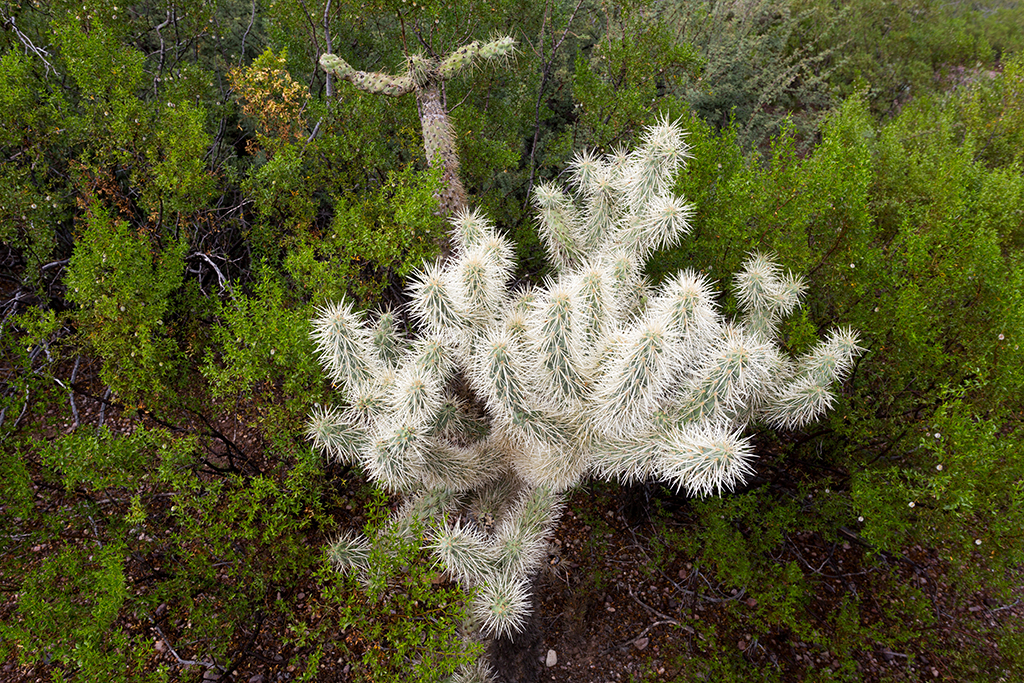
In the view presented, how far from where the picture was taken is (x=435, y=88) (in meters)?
5.07

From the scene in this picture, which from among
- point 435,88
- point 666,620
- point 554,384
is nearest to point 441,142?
point 435,88

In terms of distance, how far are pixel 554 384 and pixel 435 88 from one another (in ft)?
11.2

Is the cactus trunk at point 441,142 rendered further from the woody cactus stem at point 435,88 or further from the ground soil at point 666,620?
the ground soil at point 666,620

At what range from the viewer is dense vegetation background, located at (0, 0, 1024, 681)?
11.9 ft

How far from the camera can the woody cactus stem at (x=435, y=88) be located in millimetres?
4816

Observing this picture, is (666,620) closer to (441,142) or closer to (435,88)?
(441,142)

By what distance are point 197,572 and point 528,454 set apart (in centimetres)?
269

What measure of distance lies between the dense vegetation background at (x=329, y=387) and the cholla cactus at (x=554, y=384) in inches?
18.6

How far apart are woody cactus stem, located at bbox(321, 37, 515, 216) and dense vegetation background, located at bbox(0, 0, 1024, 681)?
0.42 metres

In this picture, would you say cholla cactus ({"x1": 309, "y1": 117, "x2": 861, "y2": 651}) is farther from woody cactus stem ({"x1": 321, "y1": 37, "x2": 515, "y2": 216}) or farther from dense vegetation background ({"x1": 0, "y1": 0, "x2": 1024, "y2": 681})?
woody cactus stem ({"x1": 321, "y1": 37, "x2": 515, "y2": 216})

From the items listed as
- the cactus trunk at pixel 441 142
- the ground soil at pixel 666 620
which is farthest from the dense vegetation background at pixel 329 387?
the cactus trunk at pixel 441 142

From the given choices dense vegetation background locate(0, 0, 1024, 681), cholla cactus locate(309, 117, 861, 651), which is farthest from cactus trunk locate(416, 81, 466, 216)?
cholla cactus locate(309, 117, 861, 651)

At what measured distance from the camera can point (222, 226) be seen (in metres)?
5.87

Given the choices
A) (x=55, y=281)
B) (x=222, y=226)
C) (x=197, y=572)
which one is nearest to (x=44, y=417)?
(x=55, y=281)
